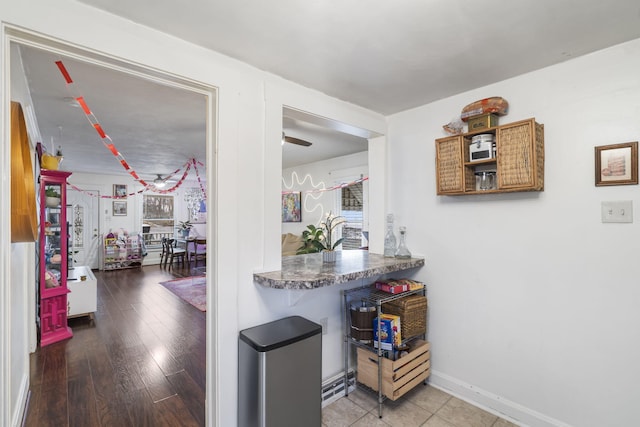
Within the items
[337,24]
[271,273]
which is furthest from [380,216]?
[337,24]

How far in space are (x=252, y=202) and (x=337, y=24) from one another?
102 cm

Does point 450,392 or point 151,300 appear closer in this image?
point 450,392

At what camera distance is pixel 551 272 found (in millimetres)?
1814

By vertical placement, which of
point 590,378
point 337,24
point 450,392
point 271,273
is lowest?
point 450,392

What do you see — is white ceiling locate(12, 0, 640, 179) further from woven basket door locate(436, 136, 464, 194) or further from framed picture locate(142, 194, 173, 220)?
framed picture locate(142, 194, 173, 220)

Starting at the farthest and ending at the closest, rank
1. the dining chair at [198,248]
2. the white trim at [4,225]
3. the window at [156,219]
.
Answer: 1. the window at [156,219]
2. the dining chair at [198,248]
3. the white trim at [4,225]

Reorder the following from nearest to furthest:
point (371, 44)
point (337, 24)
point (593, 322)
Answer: point (337, 24), point (371, 44), point (593, 322)

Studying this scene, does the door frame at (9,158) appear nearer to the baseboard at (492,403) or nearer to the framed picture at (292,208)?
the baseboard at (492,403)

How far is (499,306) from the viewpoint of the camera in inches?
79.7

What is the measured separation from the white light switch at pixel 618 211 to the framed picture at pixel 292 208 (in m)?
4.38

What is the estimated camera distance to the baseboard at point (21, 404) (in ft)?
5.67

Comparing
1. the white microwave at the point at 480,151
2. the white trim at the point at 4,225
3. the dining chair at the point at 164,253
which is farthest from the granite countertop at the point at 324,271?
the dining chair at the point at 164,253

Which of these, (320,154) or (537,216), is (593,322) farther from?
(320,154)

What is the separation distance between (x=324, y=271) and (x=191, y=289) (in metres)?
4.03
